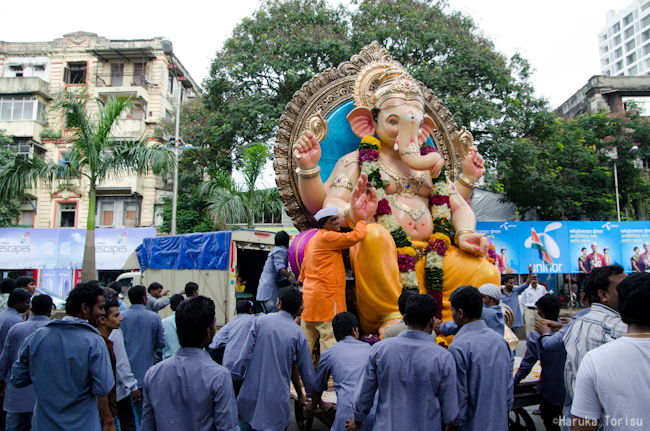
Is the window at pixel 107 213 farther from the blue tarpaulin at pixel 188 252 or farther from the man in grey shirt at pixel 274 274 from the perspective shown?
the man in grey shirt at pixel 274 274

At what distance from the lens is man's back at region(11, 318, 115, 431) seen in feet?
9.02

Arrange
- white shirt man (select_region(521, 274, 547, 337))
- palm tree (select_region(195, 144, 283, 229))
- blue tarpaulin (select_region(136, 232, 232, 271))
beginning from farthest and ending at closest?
palm tree (select_region(195, 144, 283, 229)) < blue tarpaulin (select_region(136, 232, 232, 271)) < white shirt man (select_region(521, 274, 547, 337))

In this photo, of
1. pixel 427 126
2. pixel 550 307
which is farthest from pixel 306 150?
pixel 550 307

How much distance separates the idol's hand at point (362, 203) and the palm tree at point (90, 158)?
25.6ft

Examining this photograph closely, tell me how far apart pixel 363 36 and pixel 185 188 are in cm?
1050

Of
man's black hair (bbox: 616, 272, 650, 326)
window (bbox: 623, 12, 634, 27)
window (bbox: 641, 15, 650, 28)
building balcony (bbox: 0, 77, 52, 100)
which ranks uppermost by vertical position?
window (bbox: 623, 12, 634, 27)

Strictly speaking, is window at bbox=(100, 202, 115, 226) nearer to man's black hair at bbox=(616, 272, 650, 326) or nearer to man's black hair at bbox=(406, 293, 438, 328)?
man's black hair at bbox=(406, 293, 438, 328)

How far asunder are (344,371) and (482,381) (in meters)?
0.87

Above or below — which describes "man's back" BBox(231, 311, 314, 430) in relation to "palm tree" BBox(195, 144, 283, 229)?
below

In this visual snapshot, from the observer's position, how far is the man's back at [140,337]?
13.9ft

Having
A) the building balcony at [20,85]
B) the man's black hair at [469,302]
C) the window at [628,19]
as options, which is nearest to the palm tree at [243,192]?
the man's black hair at [469,302]

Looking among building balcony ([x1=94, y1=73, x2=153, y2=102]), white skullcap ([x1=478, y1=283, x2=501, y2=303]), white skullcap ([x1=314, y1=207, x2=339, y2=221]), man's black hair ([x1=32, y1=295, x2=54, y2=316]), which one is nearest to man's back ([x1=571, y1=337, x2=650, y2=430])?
white skullcap ([x1=478, y1=283, x2=501, y2=303])

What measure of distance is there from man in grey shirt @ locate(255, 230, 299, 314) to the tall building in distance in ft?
201

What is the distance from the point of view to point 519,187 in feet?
50.9
